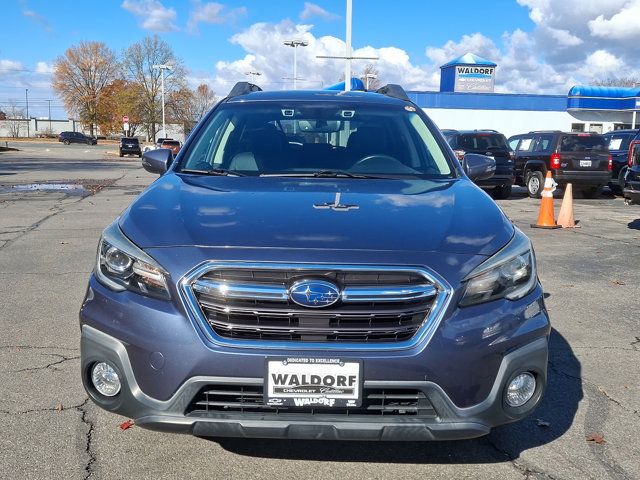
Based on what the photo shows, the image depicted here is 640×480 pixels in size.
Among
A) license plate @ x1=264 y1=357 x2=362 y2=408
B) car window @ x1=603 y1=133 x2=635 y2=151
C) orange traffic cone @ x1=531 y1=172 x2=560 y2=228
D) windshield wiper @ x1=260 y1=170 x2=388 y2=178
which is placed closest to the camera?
license plate @ x1=264 y1=357 x2=362 y2=408

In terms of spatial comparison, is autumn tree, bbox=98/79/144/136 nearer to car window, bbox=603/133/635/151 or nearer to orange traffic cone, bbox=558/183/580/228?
car window, bbox=603/133/635/151

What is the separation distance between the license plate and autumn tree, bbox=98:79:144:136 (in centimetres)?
8198

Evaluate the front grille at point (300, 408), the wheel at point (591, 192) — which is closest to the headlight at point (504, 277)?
the front grille at point (300, 408)

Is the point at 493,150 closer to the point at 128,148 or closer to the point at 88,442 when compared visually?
the point at 88,442

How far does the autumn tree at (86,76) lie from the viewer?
8681 centimetres

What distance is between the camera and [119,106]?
8106 cm

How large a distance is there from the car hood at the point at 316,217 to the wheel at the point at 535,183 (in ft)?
49.2

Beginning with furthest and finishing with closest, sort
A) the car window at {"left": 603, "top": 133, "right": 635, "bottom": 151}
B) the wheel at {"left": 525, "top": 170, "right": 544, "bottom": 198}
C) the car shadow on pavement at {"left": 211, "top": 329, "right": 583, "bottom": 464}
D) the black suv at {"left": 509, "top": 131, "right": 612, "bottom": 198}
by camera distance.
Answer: the car window at {"left": 603, "top": 133, "right": 635, "bottom": 151}, the wheel at {"left": 525, "top": 170, "right": 544, "bottom": 198}, the black suv at {"left": 509, "top": 131, "right": 612, "bottom": 198}, the car shadow on pavement at {"left": 211, "top": 329, "right": 583, "bottom": 464}

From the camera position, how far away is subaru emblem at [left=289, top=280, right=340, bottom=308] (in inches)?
101

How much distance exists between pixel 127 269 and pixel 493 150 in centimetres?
1538

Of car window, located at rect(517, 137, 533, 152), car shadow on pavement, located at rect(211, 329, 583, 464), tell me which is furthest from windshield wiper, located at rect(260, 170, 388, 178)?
car window, located at rect(517, 137, 533, 152)

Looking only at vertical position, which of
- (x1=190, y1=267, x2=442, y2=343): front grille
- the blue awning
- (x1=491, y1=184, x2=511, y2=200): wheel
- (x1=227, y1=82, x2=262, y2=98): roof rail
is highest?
the blue awning

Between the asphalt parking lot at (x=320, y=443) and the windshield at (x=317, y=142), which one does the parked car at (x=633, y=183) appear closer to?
the asphalt parking lot at (x=320, y=443)

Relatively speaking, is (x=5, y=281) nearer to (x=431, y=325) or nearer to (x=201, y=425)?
(x=201, y=425)
